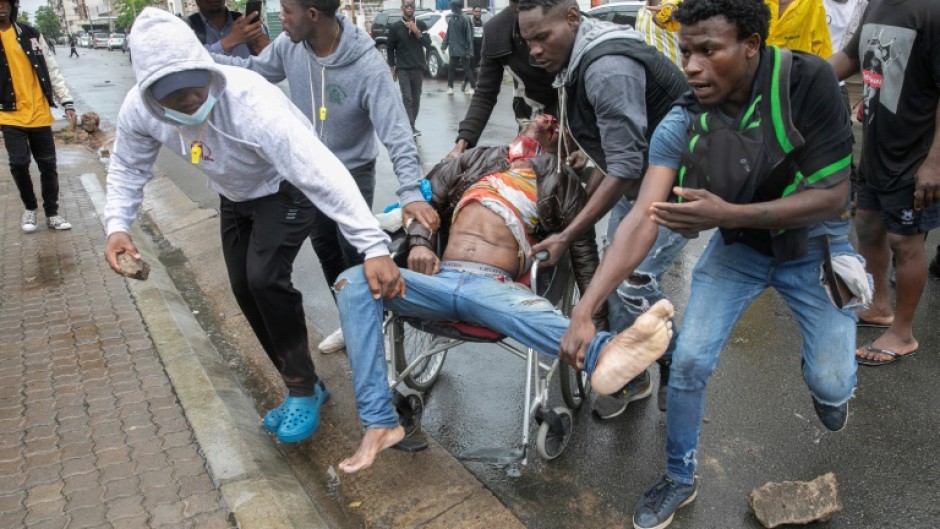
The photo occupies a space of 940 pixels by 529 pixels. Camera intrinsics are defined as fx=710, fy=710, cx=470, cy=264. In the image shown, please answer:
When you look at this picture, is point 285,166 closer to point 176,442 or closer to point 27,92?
point 176,442

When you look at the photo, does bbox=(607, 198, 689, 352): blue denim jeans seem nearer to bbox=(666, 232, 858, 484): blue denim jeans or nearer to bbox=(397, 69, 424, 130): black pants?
bbox=(666, 232, 858, 484): blue denim jeans

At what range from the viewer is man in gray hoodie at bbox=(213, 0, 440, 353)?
10.2 feet

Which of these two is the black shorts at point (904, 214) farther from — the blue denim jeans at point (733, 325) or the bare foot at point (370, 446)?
the bare foot at point (370, 446)

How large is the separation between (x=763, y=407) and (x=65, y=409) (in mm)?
3186

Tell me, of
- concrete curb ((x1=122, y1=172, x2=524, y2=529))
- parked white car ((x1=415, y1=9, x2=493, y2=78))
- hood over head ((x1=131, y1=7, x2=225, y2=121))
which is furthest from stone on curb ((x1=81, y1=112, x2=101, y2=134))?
hood over head ((x1=131, y1=7, x2=225, y2=121))

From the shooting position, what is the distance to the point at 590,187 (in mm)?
3150

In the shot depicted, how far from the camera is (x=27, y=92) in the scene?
5742 mm

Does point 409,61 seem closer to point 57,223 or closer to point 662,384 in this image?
point 57,223

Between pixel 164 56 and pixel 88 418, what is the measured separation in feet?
5.74

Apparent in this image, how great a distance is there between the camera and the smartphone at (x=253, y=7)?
14.1 ft

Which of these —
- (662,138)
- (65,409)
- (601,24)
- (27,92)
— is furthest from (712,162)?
(27,92)

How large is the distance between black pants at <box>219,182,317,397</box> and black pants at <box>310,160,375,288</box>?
1.84 feet

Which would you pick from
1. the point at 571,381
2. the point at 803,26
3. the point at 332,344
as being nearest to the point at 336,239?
the point at 332,344

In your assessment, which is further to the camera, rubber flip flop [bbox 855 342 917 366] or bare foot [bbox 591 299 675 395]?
rubber flip flop [bbox 855 342 917 366]
